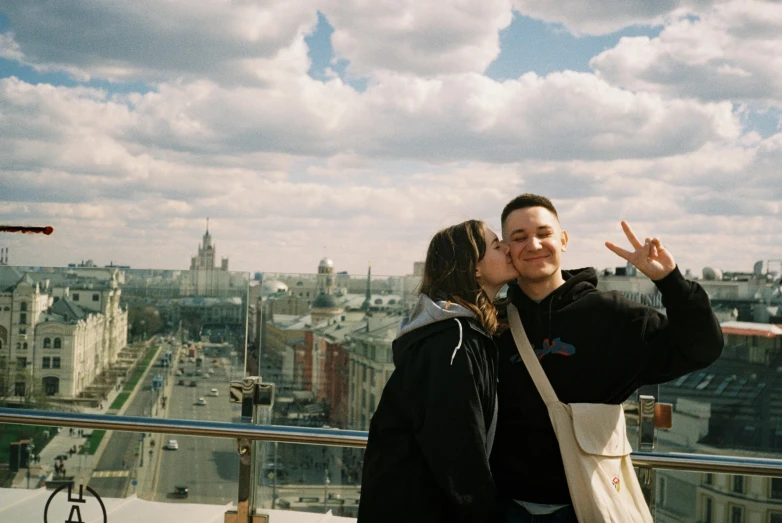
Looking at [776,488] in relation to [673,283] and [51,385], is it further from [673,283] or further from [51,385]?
[51,385]

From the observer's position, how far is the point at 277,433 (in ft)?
9.74

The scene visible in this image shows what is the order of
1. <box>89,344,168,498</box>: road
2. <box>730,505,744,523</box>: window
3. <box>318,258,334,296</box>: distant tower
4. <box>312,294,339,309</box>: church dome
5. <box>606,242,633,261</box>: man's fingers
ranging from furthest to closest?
<box>312,294,339,309</box>: church dome
<box>318,258,334,296</box>: distant tower
<box>89,344,168,498</box>: road
<box>730,505,744,523</box>: window
<box>606,242,633,261</box>: man's fingers

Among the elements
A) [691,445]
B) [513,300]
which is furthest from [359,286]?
[513,300]

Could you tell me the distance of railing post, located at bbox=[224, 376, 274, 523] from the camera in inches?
117

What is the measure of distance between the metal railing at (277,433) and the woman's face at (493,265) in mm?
971

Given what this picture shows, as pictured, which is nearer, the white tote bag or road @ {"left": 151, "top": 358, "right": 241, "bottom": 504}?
the white tote bag

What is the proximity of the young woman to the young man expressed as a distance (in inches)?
4.0

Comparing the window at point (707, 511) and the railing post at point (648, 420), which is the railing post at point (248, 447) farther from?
the window at point (707, 511)

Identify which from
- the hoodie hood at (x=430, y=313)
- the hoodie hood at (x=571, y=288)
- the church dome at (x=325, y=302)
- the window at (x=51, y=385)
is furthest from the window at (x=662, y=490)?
the window at (x=51, y=385)

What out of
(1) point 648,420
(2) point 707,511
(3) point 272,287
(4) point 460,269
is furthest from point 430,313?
(3) point 272,287

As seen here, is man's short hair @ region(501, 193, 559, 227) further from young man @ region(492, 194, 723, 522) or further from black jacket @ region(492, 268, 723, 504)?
black jacket @ region(492, 268, 723, 504)

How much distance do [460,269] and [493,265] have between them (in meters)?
0.10

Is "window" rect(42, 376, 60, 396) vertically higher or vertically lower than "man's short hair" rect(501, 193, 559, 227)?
lower

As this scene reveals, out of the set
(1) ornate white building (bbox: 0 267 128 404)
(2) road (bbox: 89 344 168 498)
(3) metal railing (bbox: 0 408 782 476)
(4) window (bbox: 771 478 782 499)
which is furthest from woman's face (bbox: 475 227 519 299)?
(1) ornate white building (bbox: 0 267 128 404)
